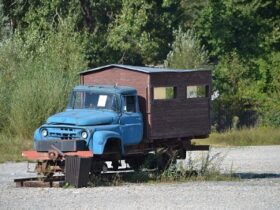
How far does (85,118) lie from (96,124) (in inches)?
12.3

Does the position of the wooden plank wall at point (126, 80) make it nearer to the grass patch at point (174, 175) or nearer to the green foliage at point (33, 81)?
the grass patch at point (174, 175)

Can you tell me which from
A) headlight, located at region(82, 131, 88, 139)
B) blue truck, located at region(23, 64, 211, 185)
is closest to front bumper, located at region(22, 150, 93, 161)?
blue truck, located at region(23, 64, 211, 185)

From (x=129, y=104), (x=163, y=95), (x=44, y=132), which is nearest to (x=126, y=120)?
(x=129, y=104)

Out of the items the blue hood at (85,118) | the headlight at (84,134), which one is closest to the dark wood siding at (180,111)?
the blue hood at (85,118)

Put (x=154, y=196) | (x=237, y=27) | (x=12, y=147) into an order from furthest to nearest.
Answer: (x=237, y=27), (x=12, y=147), (x=154, y=196)

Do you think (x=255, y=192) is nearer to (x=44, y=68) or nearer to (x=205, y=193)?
(x=205, y=193)

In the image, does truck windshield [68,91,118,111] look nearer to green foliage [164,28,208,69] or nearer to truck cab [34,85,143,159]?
truck cab [34,85,143,159]

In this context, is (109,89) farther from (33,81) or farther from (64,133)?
(33,81)

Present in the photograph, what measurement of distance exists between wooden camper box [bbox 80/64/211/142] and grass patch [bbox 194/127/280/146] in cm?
1513

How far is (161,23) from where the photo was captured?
55594mm

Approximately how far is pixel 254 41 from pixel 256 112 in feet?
34.0

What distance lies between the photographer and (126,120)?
2194cm

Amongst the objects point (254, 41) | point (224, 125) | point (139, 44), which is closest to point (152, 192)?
point (224, 125)

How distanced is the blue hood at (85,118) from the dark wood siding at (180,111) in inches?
53.9
